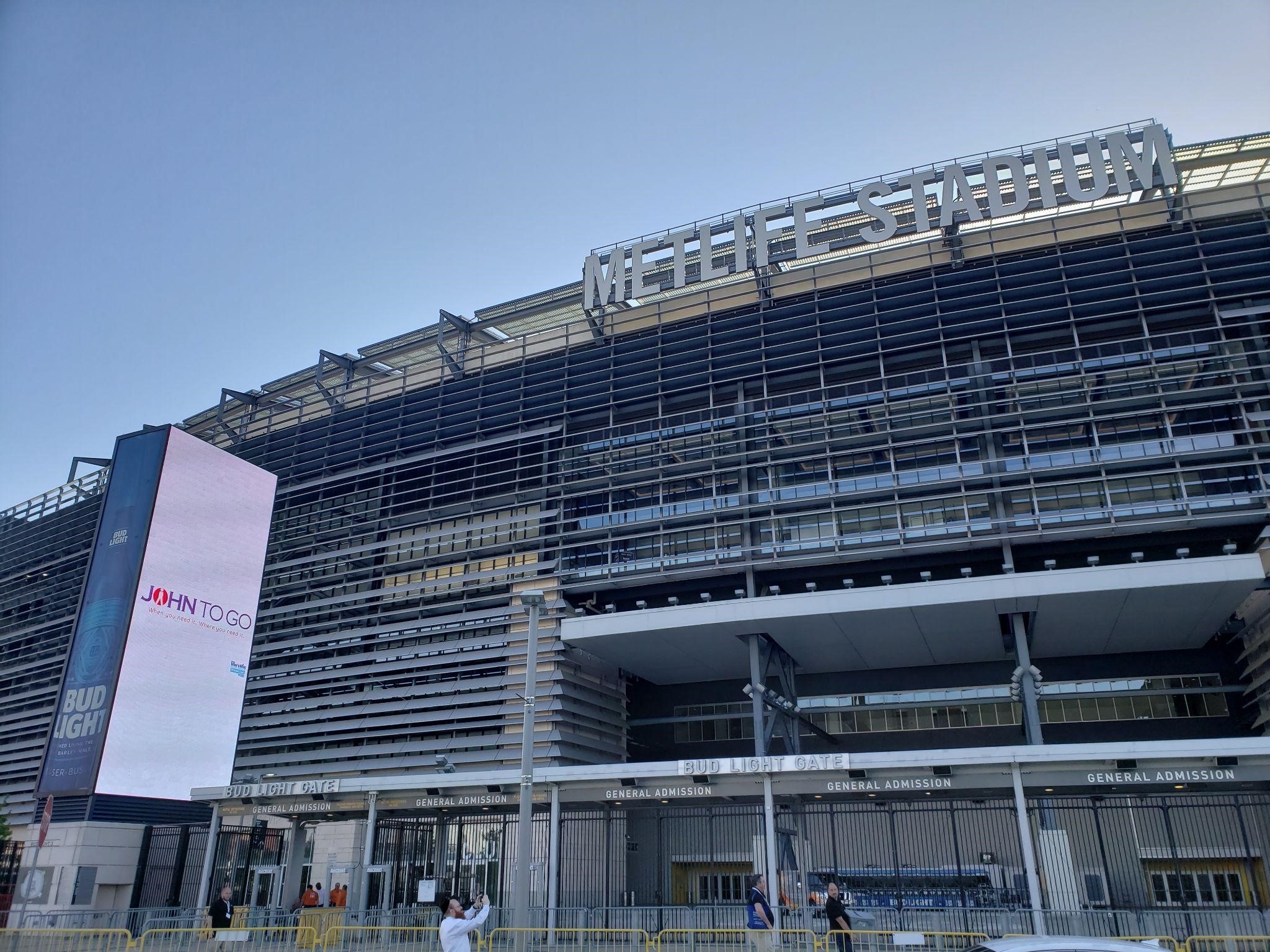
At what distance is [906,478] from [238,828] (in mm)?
25023

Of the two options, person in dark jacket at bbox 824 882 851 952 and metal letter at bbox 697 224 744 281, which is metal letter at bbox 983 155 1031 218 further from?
person in dark jacket at bbox 824 882 851 952

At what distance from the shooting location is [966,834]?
33688 millimetres

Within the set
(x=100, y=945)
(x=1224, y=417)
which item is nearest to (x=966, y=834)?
(x=1224, y=417)

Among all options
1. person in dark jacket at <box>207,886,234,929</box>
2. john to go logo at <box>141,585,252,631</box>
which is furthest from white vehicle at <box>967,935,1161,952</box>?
john to go logo at <box>141,585,252,631</box>

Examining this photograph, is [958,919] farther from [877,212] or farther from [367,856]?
[877,212]

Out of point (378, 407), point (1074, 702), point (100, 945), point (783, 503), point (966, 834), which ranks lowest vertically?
point (100, 945)

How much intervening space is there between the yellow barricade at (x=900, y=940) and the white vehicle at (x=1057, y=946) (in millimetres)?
5785

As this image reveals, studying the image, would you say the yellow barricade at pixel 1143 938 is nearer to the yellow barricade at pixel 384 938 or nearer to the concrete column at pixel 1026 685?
the concrete column at pixel 1026 685

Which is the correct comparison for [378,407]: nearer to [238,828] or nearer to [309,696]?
[309,696]

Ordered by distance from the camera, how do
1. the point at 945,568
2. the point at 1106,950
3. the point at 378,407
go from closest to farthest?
the point at 1106,950
the point at 945,568
the point at 378,407

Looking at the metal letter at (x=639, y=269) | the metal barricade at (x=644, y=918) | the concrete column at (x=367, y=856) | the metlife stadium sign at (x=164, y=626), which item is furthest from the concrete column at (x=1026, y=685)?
the metlife stadium sign at (x=164, y=626)

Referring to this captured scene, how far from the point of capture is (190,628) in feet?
118

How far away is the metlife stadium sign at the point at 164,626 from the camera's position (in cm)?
3391

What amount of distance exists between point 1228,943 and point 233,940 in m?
20.0
